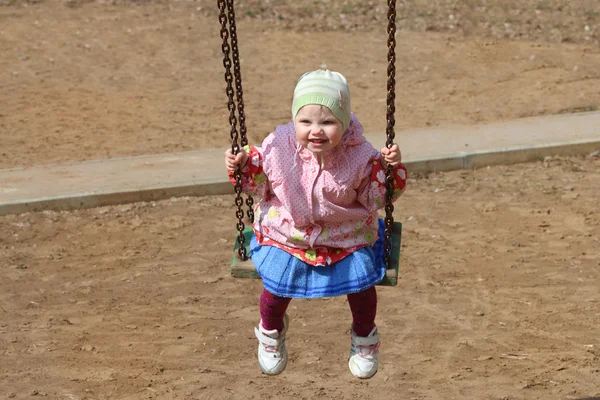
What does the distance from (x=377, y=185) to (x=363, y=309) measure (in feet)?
1.88

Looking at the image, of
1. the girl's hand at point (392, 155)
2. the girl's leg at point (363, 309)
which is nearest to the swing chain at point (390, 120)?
the girl's hand at point (392, 155)

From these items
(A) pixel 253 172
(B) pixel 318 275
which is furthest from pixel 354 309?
(A) pixel 253 172

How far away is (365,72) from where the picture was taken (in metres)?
10.1

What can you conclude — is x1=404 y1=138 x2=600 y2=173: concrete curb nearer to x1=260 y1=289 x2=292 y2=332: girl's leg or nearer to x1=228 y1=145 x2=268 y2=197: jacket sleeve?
x1=260 y1=289 x2=292 y2=332: girl's leg

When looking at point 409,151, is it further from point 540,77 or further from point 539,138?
point 540,77

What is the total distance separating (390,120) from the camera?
382cm

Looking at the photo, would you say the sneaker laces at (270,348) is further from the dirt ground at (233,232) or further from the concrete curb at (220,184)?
the concrete curb at (220,184)

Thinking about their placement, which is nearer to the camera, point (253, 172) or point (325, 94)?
point (325, 94)

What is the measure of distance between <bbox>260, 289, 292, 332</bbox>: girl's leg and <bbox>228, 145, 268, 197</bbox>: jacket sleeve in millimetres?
452

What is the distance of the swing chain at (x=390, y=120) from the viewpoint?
372 cm

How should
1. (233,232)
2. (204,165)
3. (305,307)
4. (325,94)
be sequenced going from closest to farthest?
(325,94) → (305,307) → (233,232) → (204,165)

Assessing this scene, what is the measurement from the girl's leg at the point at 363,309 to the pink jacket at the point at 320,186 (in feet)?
0.80

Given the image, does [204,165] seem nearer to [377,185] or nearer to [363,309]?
[363,309]

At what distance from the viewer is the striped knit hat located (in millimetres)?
3682
